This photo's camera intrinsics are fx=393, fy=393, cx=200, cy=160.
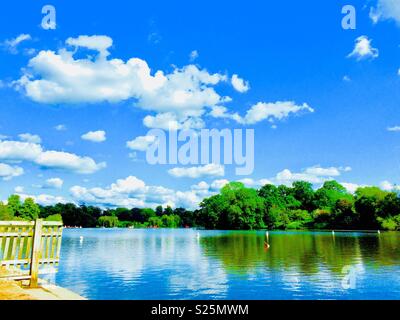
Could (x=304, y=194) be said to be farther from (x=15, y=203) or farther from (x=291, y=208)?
(x=15, y=203)

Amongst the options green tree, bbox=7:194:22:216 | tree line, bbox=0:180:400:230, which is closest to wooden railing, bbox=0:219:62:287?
tree line, bbox=0:180:400:230

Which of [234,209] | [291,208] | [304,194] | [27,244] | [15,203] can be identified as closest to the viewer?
[27,244]

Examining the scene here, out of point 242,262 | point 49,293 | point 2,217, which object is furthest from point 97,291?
point 2,217

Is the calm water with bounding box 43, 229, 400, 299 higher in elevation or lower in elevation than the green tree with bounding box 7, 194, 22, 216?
lower

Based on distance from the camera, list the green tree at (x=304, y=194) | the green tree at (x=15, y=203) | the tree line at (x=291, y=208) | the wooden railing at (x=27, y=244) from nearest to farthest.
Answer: the wooden railing at (x=27, y=244), the tree line at (x=291, y=208), the green tree at (x=15, y=203), the green tree at (x=304, y=194)

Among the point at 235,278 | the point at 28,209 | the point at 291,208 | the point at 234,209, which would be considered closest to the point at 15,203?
the point at 28,209

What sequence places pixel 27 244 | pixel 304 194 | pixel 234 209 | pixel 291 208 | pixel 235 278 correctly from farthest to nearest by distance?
pixel 304 194, pixel 291 208, pixel 234 209, pixel 235 278, pixel 27 244

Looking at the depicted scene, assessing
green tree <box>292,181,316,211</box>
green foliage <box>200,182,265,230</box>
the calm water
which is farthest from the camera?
green tree <box>292,181,316,211</box>

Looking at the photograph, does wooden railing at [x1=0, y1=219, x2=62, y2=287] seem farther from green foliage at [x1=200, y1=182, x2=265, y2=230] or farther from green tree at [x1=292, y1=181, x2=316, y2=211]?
green tree at [x1=292, y1=181, x2=316, y2=211]

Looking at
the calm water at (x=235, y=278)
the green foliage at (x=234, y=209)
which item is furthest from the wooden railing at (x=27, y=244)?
the green foliage at (x=234, y=209)

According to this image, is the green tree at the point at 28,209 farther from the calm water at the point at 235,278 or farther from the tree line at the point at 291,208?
the calm water at the point at 235,278

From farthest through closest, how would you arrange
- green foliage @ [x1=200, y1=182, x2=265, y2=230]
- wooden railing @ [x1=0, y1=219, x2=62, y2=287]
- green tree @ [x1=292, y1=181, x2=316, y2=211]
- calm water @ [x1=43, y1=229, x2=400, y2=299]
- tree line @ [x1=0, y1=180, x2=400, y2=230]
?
green tree @ [x1=292, y1=181, x2=316, y2=211] → green foliage @ [x1=200, y1=182, x2=265, y2=230] → tree line @ [x1=0, y1=180, x2=400, y2=230] → calm water @ [x1=43, y1=229, x2=400, y2=299] → wooden railing @ [x1=0, y1=219, x2=62, y2=287]

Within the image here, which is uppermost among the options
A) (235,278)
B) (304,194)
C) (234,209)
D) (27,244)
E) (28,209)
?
(304,194)
